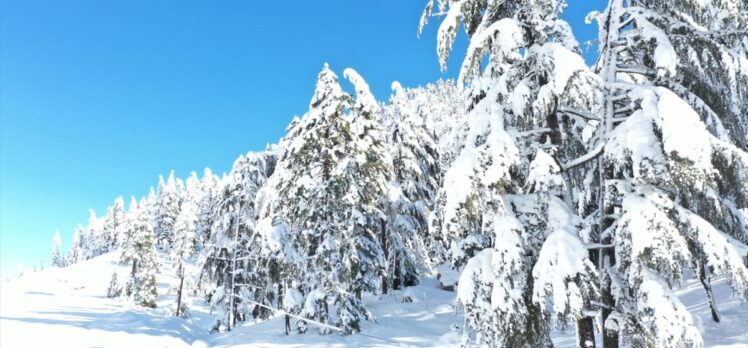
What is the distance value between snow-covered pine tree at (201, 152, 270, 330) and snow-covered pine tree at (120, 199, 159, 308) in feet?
98.3

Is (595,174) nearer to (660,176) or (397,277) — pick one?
(660,176)

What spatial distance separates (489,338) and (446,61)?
5267 mm

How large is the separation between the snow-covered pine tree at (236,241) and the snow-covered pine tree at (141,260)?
29947 millimetres

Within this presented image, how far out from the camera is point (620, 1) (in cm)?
776

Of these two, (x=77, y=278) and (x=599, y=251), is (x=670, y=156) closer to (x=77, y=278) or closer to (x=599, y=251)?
(x=599, y=251)

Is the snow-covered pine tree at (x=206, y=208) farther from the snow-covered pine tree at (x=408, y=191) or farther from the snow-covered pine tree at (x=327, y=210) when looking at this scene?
the snow-covered pine tree at (x=327, y=210)

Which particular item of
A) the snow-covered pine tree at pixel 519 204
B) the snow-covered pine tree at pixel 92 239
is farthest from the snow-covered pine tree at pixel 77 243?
the snow-covered pine tree at pixel 519 204

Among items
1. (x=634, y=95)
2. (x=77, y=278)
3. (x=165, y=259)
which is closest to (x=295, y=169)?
(x=634, y=95)

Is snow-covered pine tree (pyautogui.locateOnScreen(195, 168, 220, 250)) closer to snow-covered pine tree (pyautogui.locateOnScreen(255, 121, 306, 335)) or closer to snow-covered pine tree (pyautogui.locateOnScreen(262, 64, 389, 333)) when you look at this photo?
snow-covered pine tree (pyautogui.locateOnScreen(255, 121, 306, 335))

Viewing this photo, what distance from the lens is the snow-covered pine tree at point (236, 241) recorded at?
2453 cm

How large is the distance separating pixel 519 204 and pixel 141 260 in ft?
175

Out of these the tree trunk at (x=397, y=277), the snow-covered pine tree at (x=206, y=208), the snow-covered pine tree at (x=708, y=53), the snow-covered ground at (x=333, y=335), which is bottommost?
the snow-covered ground at (x=333, y=335)

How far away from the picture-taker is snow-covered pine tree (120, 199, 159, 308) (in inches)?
1991

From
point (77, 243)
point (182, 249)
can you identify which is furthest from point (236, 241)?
point (77, 243)
